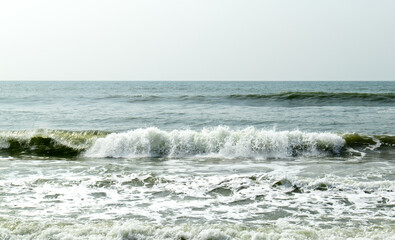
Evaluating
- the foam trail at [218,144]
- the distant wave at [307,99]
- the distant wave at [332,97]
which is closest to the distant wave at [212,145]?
the foam trail at [218,144]

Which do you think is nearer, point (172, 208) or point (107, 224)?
point (107, 224)

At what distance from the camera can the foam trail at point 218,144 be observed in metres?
12.7

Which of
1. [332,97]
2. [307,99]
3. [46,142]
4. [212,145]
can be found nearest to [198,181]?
[212,145]

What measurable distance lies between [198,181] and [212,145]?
4.62 meters

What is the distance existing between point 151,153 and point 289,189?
240 inches

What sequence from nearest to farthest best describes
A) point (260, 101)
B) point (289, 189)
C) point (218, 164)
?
point (289, 189) < point (218, 164) < point (260, 101)

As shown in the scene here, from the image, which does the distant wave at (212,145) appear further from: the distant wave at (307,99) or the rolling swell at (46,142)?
the distant wave at (307,99)

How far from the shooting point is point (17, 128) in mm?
17438

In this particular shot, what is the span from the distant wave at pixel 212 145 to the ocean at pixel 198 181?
0.04 meters

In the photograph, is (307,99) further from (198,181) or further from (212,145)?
(198,181)

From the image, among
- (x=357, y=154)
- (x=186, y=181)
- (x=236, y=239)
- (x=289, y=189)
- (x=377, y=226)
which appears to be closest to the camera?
(x=236, y=239)

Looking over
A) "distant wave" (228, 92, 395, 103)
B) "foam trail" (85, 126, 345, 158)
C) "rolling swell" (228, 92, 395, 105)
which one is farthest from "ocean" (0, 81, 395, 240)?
"distant wave" (228, 92, 395, 103)

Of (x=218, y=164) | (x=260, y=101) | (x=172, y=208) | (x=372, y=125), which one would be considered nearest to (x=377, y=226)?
(x=172, y=208)

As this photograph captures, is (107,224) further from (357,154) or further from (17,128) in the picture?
(17,128)
